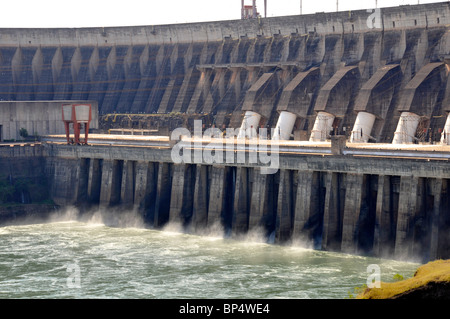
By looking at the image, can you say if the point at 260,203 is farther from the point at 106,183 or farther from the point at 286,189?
the point at 106,183

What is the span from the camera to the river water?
4134 cm

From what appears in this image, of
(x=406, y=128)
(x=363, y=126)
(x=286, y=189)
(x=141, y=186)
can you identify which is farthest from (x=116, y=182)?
(x=406, y=128)

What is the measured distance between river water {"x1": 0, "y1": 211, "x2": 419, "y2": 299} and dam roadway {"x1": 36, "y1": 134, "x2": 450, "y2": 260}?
64.3 inches

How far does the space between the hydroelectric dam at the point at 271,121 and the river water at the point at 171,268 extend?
119 inches

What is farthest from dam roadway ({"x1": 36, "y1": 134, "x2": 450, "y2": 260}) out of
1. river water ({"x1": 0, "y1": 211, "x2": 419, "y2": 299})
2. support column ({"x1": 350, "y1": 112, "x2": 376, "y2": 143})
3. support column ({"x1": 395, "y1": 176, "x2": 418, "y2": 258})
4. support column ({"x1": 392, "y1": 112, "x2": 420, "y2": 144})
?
support column ({"x1": 350, "y1": 112, "x2": 376, "y2": 143})

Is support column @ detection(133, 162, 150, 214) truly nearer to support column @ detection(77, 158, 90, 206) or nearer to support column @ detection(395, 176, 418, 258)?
support column @ detection(77, 158, 90, 206)

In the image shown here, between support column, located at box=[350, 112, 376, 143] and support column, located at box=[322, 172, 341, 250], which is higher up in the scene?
support column, located at box=[350, 112, 376, 143]

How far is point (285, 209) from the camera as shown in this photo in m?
54.8

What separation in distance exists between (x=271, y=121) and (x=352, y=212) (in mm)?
29957

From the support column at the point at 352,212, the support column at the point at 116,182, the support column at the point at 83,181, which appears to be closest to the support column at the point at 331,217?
the support column at the point at 352,212
